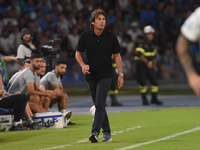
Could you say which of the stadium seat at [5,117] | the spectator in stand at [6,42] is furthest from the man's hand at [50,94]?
the spectator in stand at [6,42]

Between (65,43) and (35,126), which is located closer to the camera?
(35,126)

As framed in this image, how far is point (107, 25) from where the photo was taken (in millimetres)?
23391

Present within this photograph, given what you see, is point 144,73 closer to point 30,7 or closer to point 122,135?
point 30,7

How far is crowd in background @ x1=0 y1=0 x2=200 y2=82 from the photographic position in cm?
2086

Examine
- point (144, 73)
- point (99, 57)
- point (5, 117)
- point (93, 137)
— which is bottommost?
point (93, 137)

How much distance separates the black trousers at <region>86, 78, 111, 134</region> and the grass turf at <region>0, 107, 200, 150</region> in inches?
11.7

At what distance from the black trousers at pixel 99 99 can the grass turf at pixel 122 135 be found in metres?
0.30

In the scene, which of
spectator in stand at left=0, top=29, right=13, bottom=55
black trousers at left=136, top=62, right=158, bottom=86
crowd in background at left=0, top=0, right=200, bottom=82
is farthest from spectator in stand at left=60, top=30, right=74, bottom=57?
black trousers at left=136, top=62, right=158, bottom=86

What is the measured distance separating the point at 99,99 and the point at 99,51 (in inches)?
31.1

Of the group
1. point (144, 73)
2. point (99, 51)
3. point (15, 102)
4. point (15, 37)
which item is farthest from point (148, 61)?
point (99, 51)

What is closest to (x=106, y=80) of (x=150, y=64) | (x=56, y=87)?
(x=56, y=87)

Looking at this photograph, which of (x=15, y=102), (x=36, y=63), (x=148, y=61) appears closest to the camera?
(x=15, y=102)

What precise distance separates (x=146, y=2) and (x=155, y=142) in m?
17.8

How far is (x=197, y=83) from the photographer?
137 inches
